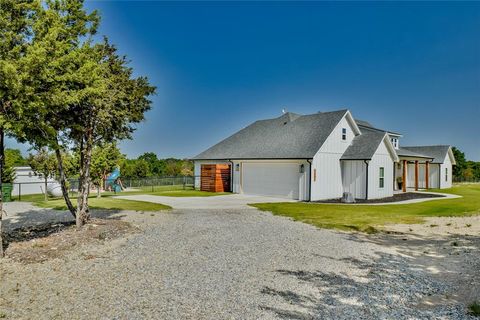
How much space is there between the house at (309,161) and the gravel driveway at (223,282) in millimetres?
12351

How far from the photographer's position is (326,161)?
21938 mm

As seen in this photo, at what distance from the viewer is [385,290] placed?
A: 5.57 m

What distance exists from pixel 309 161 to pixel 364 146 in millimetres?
5029

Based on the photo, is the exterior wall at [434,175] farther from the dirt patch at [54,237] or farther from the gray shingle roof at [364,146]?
the dirt patch at [54,237]

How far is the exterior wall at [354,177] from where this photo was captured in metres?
22.1

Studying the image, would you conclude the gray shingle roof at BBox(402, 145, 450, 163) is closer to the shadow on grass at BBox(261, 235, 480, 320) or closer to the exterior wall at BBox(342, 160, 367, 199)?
the exterior wall at BBox(342, 160, 367, 199)

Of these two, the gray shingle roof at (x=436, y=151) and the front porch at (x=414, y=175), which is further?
the gray shingle roof at (x=436, y=151)

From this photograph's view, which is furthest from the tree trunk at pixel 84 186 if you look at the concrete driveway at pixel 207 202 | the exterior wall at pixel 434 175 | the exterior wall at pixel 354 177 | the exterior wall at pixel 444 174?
the exterior wall at pixel 444 174

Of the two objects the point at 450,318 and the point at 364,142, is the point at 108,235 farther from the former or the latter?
the point at 364,142

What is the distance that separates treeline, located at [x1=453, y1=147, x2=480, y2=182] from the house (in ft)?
106

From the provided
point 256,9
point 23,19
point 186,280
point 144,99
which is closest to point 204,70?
point 256,9

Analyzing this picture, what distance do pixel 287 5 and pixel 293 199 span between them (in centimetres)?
1439

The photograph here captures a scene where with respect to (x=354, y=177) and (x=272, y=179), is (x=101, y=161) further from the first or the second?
(x=354, y=177)

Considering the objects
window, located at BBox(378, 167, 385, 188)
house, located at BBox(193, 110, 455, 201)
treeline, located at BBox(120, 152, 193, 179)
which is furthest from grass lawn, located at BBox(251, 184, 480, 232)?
treeline, located at BBox(120, 152, 193, 179)
